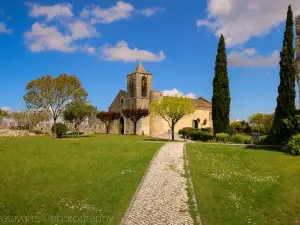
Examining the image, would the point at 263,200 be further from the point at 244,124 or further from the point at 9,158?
the point at 244,124

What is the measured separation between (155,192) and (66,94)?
31.7m

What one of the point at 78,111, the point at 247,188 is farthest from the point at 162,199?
the point at 78,111

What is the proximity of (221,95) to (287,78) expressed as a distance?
36.7 feet

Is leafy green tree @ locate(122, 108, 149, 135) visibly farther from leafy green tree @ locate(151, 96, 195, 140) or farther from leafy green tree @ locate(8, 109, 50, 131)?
leafy green tree @ locate(8, 109, 50, 131)

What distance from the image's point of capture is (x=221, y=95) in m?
38.8

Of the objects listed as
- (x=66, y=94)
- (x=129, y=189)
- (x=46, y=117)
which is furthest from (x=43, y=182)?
(x=46, y=117)

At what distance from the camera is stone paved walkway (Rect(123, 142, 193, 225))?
10805mm

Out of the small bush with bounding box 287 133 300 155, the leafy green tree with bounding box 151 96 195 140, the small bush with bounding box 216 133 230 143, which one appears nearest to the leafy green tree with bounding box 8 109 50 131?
the leafy green tree with bounding box 151 96 195 140

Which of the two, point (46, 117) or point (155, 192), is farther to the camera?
point (46, 117)

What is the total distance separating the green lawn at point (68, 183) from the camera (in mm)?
11031

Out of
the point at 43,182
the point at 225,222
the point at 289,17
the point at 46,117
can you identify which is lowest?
the point at 225,222

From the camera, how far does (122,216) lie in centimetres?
1094

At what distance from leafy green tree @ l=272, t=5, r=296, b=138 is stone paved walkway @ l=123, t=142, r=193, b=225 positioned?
1347cm

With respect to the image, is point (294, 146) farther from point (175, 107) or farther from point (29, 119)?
point (29, 119)
